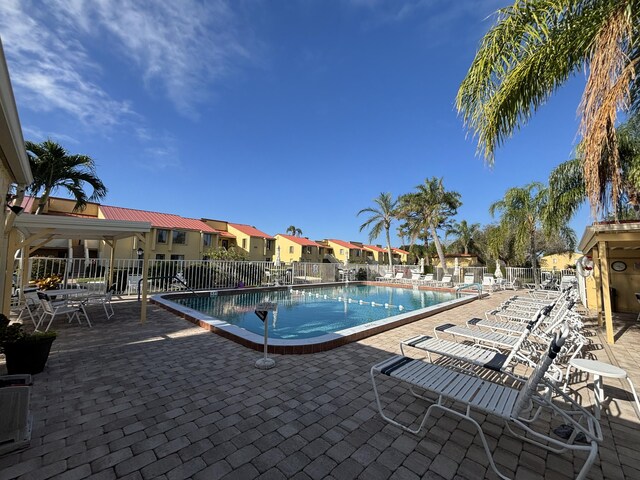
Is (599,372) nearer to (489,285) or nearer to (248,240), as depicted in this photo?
(489,285)

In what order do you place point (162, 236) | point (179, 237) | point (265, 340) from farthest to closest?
point (179, 237) → point (162, 236) → point (265, 340)

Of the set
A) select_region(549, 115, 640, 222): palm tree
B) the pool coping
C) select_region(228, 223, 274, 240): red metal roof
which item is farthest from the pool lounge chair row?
select_region(228, 223, 274, 240): red metal roof

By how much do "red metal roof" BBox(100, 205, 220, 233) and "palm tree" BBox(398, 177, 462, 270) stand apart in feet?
67.2

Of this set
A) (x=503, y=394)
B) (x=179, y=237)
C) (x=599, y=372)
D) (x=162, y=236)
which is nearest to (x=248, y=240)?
(x=179, y=237)

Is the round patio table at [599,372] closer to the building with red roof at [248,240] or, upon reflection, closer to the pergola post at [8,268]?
the pergola post at [8,268]

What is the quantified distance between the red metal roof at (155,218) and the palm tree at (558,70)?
25.8 meters

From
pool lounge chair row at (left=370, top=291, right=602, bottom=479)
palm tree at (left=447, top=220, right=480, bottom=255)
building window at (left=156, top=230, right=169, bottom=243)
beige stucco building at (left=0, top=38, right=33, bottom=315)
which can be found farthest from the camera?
palm tree at (left=447, top=220, right=480, bottom=255)

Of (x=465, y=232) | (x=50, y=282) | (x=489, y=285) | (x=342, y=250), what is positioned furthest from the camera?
(x=342, y=250)

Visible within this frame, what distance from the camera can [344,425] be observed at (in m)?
2.67

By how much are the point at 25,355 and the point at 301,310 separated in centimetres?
770

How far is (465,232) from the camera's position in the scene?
35125mm

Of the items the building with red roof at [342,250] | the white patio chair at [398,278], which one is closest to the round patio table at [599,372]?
the white patio chair at [398,278]

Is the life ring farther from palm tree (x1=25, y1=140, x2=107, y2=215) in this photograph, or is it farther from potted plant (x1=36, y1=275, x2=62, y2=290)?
palm tree (x1=25, y1=140, x2=107, y2=215)

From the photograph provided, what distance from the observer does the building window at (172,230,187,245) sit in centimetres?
2616
